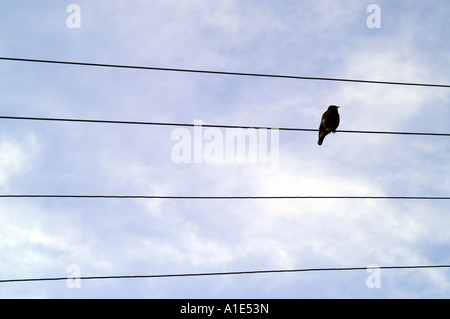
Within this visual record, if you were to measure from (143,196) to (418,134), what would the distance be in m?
4.89

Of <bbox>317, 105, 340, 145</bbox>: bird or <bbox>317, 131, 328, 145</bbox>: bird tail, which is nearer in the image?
<bbox>317, 105, 340, 145</bbox>: bird

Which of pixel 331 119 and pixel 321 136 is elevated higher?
pixel 331 119

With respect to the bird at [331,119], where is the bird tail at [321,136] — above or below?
below

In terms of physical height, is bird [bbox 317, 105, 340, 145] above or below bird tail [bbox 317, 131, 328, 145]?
above

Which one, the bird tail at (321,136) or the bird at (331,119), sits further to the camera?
the bird tail at (321,136)

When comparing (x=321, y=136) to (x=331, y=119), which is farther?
(x=321, y=136)

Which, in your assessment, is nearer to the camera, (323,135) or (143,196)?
(143,196)
